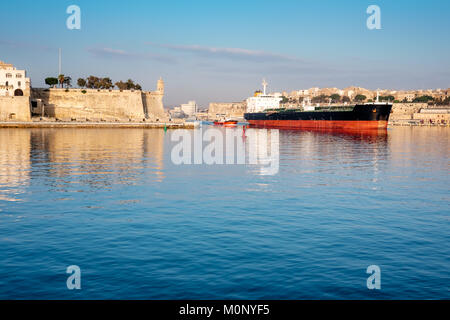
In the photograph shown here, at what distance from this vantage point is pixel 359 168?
26.4 m

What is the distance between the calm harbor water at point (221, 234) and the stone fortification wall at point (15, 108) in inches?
2350

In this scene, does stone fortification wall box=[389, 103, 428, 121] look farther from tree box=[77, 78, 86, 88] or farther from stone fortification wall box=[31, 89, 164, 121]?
tree box=[77, 78, 86, 88]

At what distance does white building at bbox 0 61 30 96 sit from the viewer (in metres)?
79.7

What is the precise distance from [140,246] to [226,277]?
2938 mm

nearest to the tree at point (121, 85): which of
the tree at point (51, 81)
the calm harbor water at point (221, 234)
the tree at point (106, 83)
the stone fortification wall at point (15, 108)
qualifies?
the tree at point (106, 83)

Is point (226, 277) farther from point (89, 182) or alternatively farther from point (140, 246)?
point (89, 182)

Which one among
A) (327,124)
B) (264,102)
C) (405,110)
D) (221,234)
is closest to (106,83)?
(264,102)

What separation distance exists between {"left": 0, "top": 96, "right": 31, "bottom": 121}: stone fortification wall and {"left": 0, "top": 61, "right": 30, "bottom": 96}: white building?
284 cm

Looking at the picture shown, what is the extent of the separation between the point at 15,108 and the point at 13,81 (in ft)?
22.0

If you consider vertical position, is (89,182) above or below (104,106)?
below

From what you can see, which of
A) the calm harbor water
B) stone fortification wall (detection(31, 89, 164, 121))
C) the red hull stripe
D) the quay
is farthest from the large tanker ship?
the calm harbor water

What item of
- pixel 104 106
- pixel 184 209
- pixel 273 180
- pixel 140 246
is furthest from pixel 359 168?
pixel 104 106

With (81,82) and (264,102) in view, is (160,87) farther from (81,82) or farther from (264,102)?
(264,102)

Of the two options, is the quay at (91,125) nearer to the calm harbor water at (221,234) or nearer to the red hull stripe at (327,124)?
the red hull stripe at (327,124)
